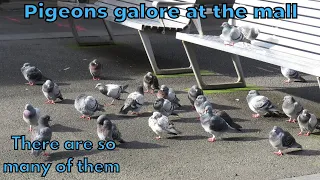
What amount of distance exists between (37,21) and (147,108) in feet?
21.6

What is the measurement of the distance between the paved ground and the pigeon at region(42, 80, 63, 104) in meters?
0.12

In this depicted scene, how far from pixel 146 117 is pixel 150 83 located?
3.23 ft

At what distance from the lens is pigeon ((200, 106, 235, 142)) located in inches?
243

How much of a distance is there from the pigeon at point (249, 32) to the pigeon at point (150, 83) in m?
1.21

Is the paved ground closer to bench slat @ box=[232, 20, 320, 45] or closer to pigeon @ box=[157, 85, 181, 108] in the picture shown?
pigeon @ box=[157, 85, 181, 108]

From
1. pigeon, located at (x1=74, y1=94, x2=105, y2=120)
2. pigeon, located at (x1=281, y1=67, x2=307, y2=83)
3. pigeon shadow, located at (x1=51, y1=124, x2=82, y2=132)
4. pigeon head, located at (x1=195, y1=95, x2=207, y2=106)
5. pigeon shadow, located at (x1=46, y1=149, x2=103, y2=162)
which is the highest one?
pigeon shadow, located at (x1=46, y1=149, x2=103, y2=162)

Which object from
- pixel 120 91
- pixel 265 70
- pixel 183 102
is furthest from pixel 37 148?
pixel 265 70

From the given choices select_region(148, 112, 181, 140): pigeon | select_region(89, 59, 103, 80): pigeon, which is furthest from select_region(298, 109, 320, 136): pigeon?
select_region(89, 59, 103, 80): pigeon

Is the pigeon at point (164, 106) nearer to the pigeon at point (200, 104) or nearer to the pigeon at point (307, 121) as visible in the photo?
the pigeon at point (200, 104)

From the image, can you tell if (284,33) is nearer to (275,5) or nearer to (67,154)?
(275,5)

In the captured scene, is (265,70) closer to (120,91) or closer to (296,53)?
(296,53)

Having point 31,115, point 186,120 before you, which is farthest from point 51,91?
point 186,120

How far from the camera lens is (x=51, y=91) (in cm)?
731

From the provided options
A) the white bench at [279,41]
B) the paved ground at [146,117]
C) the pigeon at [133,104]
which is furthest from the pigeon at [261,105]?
the pigeon at [133,104]
